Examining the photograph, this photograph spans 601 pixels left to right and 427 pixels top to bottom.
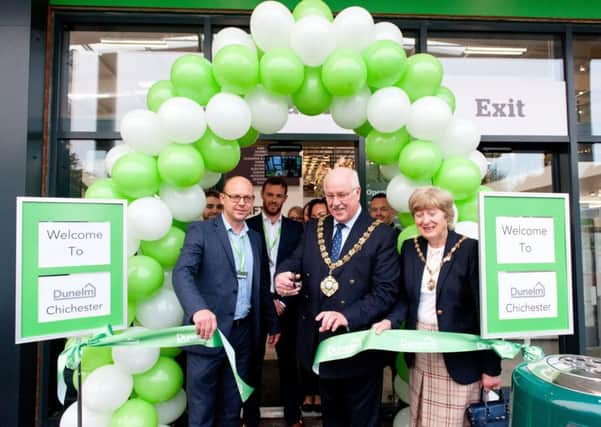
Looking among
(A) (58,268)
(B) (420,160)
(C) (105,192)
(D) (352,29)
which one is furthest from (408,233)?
(A) (58,268)

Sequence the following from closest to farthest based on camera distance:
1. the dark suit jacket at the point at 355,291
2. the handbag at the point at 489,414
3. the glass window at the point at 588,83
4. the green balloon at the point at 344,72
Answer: the handbag at the point at 489,414 → the dark suit jacket at the point at 355,291 → the green balloon at the point at 344,72 → the glass window at the point at 588,83

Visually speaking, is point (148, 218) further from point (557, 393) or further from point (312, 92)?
point (557, 393)

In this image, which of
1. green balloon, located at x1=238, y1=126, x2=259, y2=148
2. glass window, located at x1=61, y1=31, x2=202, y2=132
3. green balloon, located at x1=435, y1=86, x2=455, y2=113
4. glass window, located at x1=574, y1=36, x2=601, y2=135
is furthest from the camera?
glass window, located at x1=574, y1=36, x2=601, y2=135

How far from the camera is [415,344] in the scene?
2049mm

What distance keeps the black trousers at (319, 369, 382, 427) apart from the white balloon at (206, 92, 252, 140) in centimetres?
146

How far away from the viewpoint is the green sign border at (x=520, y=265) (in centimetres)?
204

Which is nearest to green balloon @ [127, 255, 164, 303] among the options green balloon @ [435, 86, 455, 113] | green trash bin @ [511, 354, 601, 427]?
green trash bin @ [511, 354, 601, 427]

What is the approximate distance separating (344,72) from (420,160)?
0.68 m

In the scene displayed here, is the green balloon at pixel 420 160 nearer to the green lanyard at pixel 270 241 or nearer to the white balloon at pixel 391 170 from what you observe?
the white balloon at pixel 391 170

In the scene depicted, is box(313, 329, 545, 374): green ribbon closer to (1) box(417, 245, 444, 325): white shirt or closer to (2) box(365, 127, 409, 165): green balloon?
(1) box(417, 245, 444, 325): white shirt

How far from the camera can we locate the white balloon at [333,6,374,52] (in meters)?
2.52

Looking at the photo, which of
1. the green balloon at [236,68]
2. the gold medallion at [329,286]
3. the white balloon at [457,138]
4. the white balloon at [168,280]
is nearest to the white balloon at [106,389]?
the white balloon at [168,280]

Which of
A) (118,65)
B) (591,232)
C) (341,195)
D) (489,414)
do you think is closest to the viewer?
(489,414)

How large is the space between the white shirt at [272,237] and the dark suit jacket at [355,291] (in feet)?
2.72
